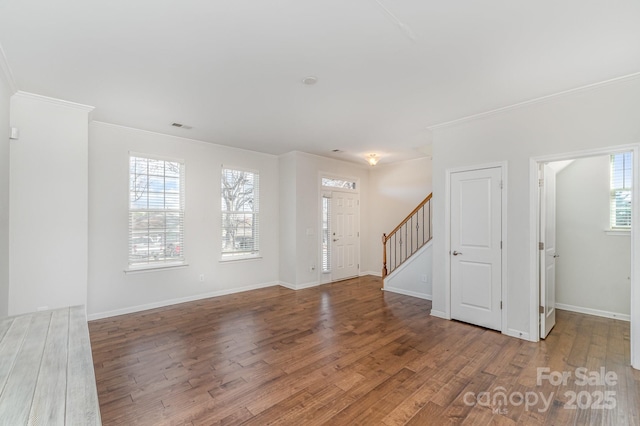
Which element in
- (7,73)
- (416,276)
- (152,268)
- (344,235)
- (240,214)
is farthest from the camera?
(344,235)

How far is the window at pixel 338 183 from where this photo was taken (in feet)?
21.2

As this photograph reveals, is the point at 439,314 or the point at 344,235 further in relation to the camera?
the point at 344,235

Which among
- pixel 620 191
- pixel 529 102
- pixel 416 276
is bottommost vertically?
pixel 416 276

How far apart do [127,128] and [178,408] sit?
3930mm

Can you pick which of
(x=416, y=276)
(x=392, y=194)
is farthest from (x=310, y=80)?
(x=392, y=194)

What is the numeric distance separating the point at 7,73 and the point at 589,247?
7.20 meters

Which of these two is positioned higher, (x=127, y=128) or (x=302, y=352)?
(x=127, y=128)

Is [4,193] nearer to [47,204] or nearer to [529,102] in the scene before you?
[47,204]

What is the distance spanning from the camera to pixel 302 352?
3055 millimetres

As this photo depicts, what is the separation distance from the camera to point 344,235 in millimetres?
6754

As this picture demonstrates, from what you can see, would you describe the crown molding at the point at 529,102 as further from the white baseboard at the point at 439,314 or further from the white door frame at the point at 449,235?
the white baseboard at the point at 439,314

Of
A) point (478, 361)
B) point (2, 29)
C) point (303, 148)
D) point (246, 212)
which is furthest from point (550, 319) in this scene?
point (2, 29)

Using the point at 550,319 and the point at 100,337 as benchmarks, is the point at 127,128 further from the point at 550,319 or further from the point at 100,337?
the point at 550,319

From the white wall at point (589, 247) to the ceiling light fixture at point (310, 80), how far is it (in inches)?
164
